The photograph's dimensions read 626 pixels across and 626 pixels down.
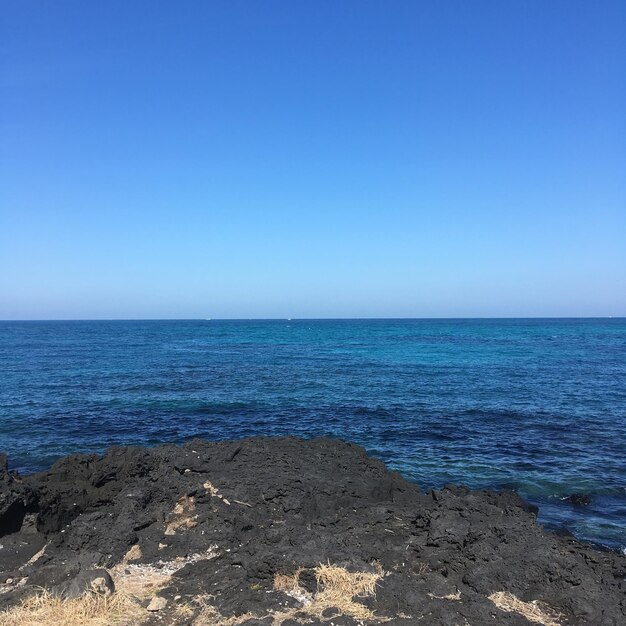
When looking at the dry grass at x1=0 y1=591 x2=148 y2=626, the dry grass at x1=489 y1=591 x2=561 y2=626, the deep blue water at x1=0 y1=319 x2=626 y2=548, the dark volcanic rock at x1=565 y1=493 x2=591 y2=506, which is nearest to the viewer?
the dry grass at x1=0 y1=591 x2=148 y2=626

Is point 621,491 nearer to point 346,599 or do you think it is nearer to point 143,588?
point 346,599

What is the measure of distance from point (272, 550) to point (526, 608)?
4.45 m

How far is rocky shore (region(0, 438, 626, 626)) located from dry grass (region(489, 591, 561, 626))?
31mm

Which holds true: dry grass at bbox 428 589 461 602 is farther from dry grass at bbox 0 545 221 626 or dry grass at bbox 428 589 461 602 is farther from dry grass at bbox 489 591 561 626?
dry grass at bbox 0 545 221 626

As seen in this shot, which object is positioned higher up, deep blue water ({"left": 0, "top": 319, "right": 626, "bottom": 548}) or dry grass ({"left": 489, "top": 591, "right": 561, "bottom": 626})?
dry grass ({"left": 489, "top": 591, "right": 561, "bottom": 626})

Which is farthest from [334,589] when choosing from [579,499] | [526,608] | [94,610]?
[579,499]

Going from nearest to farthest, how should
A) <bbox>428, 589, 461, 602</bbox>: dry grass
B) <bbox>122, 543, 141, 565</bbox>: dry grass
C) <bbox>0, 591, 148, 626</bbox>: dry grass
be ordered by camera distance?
<bbox>0, 591, 148, 626</bbox>: dry grass < <bbox>428, 589, 461, 602</bbox>: dry grass < <bbox>122, 543, 141, 565</bbox>: dry grass

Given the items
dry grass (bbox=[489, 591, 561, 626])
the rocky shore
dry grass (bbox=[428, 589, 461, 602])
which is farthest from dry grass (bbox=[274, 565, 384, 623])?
dry grass (bbox=[489, 591, 561, 626])

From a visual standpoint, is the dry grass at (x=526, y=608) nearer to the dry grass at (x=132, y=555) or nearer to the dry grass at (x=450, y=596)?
the dry grass at (x=450, y=596)

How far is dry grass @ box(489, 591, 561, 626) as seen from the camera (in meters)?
7.91

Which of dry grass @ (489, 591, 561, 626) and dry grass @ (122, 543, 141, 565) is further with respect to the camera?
dry grass @ (122, 543, 141, 565)

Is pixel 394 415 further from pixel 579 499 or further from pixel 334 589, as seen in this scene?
pixel 334 589

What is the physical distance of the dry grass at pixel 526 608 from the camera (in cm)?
791

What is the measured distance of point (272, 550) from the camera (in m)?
9.61
